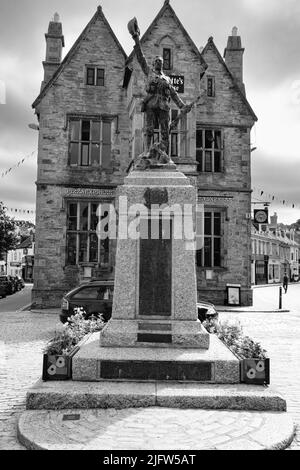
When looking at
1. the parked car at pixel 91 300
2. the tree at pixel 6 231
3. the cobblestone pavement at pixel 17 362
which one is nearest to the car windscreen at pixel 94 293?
the parked car at pixel 91 300

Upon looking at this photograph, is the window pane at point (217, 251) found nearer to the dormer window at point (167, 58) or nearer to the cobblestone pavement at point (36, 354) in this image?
the cobblestone pavement at point (36, 354)

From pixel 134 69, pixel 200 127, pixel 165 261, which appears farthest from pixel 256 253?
pixel 165 261

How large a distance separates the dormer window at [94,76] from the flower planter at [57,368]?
19.1m

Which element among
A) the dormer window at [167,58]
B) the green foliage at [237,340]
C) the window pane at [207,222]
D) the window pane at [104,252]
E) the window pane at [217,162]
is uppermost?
the dormer window at [167,58]

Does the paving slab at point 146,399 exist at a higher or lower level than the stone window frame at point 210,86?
lower

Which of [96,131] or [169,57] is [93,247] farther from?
[169,57]

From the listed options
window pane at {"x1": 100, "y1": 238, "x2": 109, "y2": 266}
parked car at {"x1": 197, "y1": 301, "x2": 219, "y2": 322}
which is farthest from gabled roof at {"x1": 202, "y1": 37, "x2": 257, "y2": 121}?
parked car at {"x1": 197, "y1": 301, "x2": 219, "y2": 322}

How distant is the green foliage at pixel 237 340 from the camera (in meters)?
6.08

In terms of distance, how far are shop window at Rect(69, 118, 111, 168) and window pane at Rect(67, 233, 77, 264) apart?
365 cm

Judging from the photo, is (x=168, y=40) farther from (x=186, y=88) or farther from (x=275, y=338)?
(x=275, y=338)

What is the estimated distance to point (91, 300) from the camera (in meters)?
13.0

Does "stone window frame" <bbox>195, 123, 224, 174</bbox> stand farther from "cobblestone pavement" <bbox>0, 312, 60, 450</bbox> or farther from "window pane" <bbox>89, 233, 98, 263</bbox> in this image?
"cobblestone pavement" <bbox>0, 312, 60, 450</bbox>

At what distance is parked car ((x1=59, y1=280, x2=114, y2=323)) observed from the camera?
42.1ft

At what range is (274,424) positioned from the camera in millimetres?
4797
